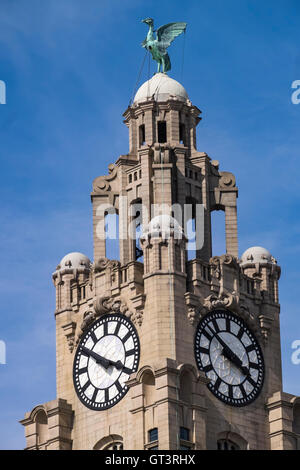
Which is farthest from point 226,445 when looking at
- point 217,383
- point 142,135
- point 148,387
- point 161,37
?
point 161,37

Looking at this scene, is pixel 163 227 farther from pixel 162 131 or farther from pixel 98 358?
pixel 162 131

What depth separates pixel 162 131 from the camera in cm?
10012

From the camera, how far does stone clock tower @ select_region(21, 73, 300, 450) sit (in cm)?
9262

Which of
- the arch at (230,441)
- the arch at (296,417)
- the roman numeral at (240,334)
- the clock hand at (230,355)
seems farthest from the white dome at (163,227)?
the arch at (296,417)

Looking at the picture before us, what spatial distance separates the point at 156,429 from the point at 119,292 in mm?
6818

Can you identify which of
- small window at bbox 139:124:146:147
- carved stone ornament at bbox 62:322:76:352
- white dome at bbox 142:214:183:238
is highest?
small window at bbox 139:124:146:147

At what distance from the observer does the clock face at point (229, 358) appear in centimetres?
9406

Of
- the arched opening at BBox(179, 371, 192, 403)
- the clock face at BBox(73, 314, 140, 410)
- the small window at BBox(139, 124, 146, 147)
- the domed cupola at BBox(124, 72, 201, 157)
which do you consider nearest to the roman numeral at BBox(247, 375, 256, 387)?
the arched opening at BBox(179, 371, 192, 403)

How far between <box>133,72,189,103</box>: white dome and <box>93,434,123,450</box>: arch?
48.8 feet

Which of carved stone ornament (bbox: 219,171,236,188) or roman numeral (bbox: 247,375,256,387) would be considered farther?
carved stone ornament (bbox: 219,171,236,188)

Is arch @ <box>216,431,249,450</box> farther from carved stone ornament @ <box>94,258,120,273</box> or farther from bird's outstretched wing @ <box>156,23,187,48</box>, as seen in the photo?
bird's outstretched wing @ <box>156,23,187,48</box>

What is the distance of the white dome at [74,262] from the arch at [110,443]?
8139 millimetres

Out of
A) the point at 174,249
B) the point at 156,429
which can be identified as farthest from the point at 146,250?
the point at 156,429

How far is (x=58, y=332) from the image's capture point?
321 ft
